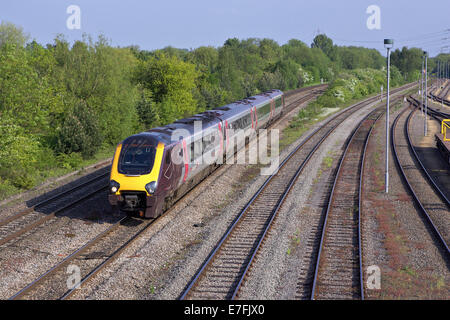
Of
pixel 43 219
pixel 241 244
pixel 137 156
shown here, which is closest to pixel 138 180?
pixel 137 156

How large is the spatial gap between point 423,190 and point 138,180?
12.8 m

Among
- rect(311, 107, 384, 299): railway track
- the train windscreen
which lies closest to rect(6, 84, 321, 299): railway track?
the train windscreen

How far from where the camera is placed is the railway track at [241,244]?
1117 cm

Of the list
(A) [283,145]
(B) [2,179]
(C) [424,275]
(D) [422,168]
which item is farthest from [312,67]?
(C) [424,275]

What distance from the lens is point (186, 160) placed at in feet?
57.2

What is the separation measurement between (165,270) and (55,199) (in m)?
8.77

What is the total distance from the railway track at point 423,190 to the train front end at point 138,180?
29.9 feet

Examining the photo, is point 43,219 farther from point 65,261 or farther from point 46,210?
point 65,261

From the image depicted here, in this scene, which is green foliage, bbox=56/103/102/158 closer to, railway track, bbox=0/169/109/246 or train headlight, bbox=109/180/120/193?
railway track, bbox=0/169/109/246

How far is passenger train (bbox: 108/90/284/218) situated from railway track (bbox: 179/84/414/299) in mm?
2595

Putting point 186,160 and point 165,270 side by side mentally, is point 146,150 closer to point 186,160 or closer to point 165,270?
point 186,160

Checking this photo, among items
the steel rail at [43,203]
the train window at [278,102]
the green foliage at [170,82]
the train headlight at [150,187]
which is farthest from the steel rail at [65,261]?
the green foliage at [170,82]

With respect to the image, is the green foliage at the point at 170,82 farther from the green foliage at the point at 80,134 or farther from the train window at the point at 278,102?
the green foliage at the point at 80,134

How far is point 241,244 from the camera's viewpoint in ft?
46.3
